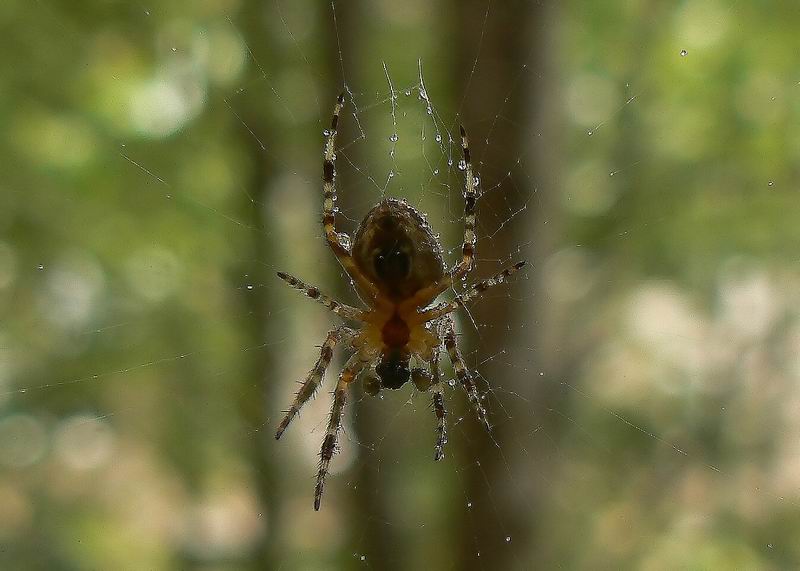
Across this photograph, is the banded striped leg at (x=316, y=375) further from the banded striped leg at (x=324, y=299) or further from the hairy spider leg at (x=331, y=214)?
the hairy spider leg at (x=331, y=214)

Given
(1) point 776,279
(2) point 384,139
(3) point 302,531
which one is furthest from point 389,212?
(3) point 302,531

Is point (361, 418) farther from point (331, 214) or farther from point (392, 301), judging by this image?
point (331, 214)

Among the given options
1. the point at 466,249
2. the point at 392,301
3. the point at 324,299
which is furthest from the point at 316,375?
the point at 466,249

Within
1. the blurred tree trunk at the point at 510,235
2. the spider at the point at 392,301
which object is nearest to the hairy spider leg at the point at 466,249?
the spider at the point at 392,301

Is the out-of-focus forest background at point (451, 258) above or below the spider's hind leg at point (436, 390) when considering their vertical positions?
above

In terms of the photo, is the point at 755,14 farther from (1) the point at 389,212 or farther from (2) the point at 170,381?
(2) the point at 170,381

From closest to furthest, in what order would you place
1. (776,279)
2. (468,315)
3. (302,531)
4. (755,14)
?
1. (468,315)
2. (755,14)
3. (776,279)
4. (302,531)

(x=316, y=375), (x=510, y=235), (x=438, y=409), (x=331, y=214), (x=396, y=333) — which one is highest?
(x=510, y=235)
